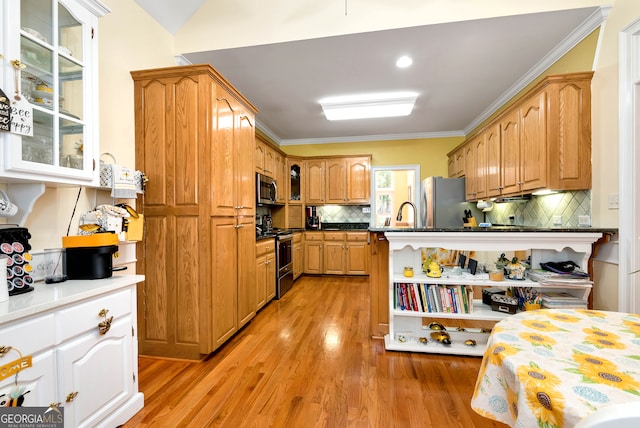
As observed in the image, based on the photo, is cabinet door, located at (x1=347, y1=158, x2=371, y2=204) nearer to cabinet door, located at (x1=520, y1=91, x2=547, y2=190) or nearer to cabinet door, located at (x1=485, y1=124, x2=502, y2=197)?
cabinet door, located at (x1=485, y1=124, x2=502, y2=197)

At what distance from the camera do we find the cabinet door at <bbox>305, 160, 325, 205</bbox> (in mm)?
5196

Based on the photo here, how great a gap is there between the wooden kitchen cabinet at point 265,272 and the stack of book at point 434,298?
159cm

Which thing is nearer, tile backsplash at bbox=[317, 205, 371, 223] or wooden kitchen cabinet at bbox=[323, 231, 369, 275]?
wooden kitchen cabinet at bbox=[323, 231, 369, 275]

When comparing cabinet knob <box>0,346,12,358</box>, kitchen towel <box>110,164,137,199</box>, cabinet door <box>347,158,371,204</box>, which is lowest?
cabinet knob <box>0,346,12,358</box>

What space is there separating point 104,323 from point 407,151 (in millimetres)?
4985

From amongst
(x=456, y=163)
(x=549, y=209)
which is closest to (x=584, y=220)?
(x=549, y=209)

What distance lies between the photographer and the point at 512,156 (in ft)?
9.36

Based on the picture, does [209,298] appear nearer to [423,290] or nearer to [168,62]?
[423,290]

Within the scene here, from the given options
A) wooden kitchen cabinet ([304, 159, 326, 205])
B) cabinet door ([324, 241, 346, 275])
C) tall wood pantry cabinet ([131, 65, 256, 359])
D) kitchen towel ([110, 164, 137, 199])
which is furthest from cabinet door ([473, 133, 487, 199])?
kitchen towel ([110, 164, 137, 199])

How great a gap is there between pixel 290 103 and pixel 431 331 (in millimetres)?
3232

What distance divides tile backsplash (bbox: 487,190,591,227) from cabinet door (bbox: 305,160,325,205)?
2.95 m

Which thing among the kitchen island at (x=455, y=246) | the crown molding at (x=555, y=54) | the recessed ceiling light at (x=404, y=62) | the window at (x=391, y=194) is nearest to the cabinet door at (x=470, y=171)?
the crown molding at (x=555, y=54)

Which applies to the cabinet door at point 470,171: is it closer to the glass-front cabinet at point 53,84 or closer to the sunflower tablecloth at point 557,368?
the sunflower tablecloth at point 557,368

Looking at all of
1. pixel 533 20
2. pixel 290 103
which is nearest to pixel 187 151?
pixel 290 103
